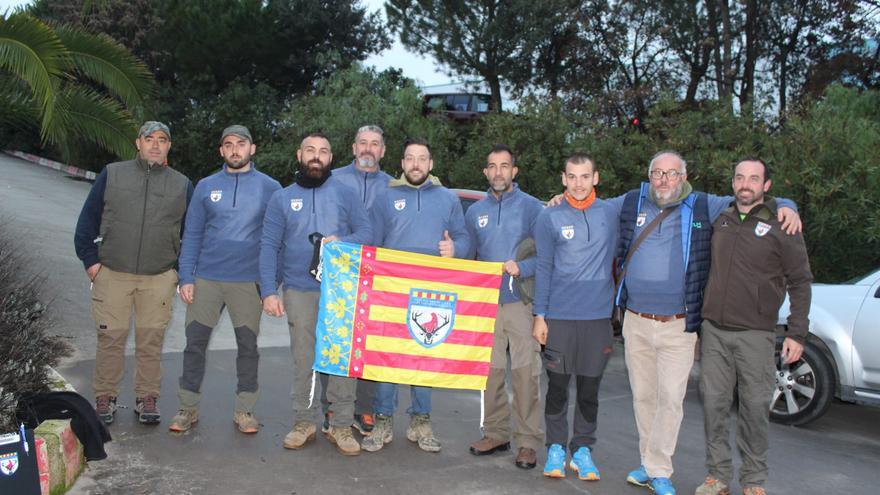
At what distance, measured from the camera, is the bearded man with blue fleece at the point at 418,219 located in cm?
590

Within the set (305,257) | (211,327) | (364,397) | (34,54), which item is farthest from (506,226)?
(34,54)

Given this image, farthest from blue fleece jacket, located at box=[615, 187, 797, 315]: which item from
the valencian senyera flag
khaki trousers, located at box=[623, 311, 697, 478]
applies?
the valencian senyera flag

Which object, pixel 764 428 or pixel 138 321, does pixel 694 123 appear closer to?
pixel 764 428

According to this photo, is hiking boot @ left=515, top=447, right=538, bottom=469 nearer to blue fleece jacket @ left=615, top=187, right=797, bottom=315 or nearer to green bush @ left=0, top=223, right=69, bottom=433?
blue fleece jacket @ left=615, top=187, right=797, bottom=315

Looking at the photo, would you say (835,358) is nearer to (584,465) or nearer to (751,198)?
(751,198)

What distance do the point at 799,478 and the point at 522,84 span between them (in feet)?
71.7

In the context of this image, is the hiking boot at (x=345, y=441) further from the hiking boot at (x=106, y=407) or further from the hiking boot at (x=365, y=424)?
the hiking boot at (x=106, y=407)

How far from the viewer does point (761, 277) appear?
5.05 metres

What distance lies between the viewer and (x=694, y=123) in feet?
38.5

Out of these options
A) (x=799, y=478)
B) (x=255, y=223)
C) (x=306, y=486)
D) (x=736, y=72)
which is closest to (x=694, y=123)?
(x=799, y=478)

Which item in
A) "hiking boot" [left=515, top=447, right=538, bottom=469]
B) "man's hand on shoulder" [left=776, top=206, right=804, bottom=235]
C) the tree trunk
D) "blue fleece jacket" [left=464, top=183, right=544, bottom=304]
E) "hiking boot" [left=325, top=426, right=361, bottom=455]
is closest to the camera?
"man's hand on shoulder" [left=776, top=206, right=804, bottom=235]

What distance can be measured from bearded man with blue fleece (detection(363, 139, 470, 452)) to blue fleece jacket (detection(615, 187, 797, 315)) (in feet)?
4.06

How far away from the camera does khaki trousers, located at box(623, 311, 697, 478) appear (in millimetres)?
5266

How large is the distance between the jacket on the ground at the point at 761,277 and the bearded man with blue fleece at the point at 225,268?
10.4 feet
